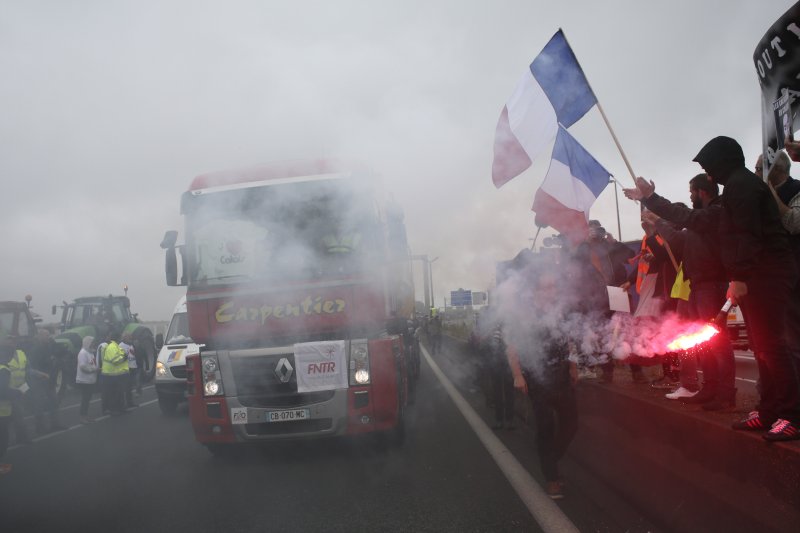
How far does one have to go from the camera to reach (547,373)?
466 centimetres

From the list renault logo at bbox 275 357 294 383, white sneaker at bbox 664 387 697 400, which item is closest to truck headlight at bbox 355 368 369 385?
renault logo at bbox 275 357 294 383

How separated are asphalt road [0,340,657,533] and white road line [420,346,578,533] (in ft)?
0.19

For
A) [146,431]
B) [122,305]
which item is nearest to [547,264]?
[146,431]

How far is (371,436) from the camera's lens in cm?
717

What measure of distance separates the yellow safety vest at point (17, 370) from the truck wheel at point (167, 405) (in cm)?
276

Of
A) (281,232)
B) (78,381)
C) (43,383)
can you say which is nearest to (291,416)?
(281,232)

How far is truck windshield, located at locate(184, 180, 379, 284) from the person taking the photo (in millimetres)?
6242

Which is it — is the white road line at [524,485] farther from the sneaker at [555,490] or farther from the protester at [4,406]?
the protester at [4,406]

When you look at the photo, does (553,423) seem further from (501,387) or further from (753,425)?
(501,387)

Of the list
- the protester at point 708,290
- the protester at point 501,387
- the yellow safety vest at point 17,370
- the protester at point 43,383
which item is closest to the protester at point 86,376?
the protester at point 43,383

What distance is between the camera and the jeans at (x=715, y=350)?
4422mm

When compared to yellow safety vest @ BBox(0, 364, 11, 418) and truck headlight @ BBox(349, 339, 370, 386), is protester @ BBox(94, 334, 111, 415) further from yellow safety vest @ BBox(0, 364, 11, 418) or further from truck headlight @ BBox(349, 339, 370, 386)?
truck headlight @ BBox(349, 339, 370, 386)

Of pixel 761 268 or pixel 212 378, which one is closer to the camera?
pixel 761 268

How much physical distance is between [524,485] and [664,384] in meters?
2.19
